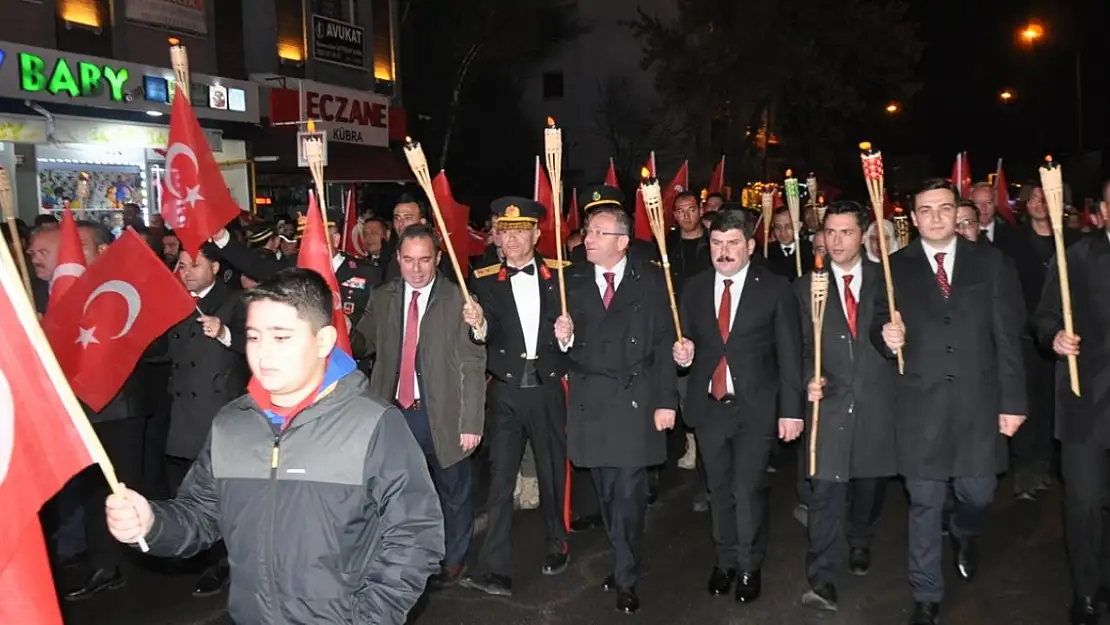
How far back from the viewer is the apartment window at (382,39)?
2503 centimetres

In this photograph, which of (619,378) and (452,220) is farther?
(452,220)

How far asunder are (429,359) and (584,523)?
2.25 m

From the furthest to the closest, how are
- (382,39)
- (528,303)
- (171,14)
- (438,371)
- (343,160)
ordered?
(382,39), (343,160), (171,14), (528,303), (438,371)

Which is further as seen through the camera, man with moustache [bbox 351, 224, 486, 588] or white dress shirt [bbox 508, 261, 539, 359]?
white dress shirt [bbox 508, 261, 539, 359]

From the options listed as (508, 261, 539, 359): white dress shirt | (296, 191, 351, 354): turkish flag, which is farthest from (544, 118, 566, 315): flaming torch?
(296, 191, 351, 354): turkish flag

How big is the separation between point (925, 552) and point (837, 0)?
28.5 m

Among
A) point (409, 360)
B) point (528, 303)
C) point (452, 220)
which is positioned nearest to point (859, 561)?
point (528, 303)

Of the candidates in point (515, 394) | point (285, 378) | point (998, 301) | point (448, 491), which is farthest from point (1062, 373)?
point (285, 378)

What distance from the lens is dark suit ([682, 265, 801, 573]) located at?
5.87 m

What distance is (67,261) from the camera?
6156mm

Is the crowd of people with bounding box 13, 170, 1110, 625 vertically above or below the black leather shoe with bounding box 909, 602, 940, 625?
above

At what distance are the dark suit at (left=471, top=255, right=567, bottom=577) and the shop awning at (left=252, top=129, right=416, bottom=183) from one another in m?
13.8

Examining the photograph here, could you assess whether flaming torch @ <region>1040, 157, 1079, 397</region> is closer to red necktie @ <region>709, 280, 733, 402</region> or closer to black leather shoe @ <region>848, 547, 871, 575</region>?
red necktie @ <region>709, 280, 733, 402</region>

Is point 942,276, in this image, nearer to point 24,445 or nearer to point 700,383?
point 700,383
